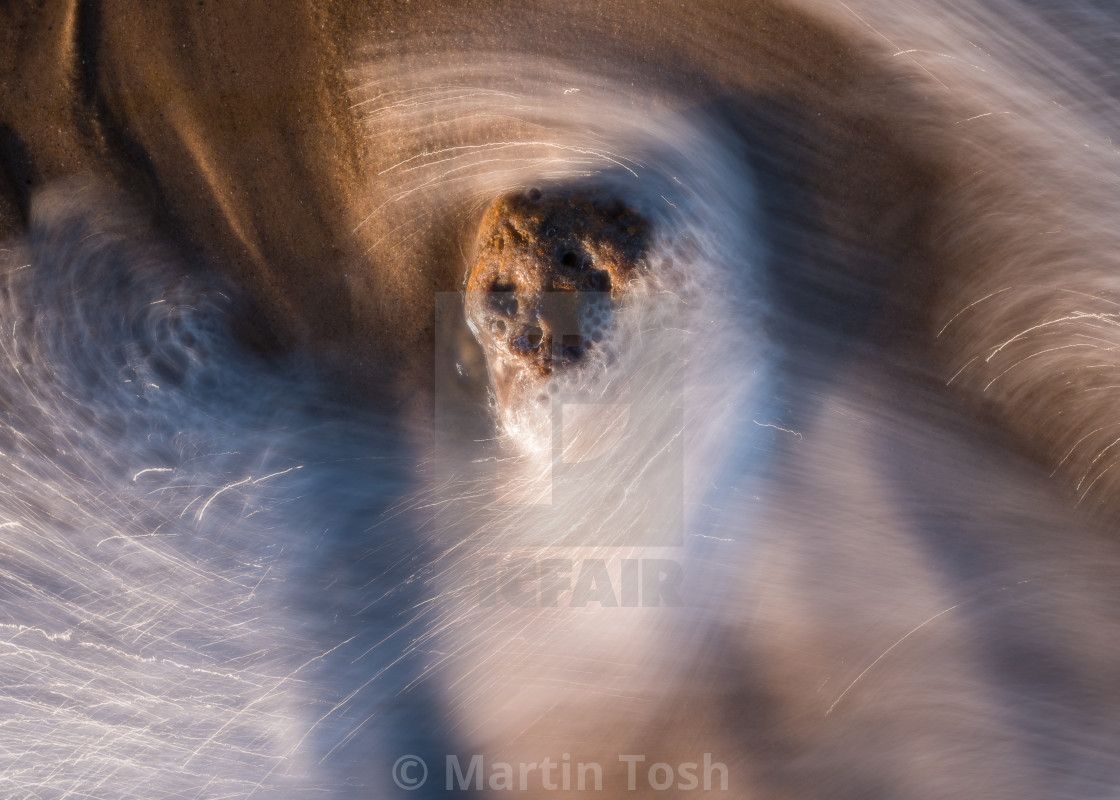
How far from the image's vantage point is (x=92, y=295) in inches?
129

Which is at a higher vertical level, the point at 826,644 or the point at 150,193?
the point at 150,193

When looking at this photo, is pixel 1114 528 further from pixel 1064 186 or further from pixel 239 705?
pixel 239 705

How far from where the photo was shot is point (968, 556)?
339cm

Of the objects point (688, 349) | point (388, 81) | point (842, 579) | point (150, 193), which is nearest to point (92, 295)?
point (150, 193)

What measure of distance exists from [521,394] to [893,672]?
2.96 meters

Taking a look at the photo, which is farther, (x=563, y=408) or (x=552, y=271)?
(x=563, y=408)

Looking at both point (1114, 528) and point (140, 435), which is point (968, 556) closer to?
point (1114, 528)

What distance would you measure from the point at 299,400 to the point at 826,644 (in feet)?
12.1

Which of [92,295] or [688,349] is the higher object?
[92,295]

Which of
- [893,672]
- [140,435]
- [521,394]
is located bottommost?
[893,672]

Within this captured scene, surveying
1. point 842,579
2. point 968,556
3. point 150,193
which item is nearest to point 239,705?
point 150,193

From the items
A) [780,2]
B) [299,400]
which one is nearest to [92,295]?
[299,400]

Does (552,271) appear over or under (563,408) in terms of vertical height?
over

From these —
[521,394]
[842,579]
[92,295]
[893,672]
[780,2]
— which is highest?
[780,2]
